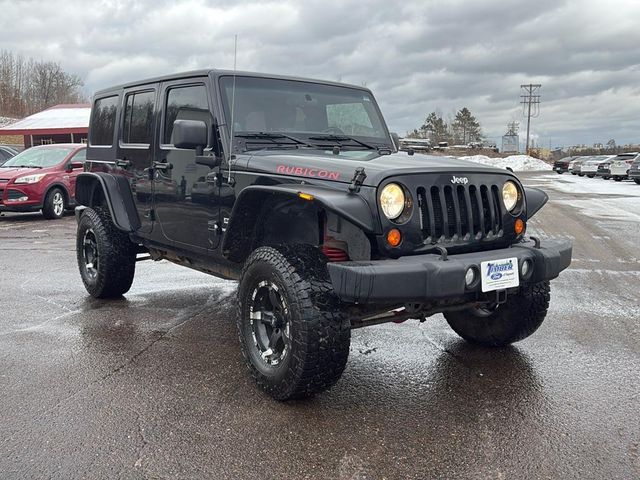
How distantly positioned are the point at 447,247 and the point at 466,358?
1.27 meters

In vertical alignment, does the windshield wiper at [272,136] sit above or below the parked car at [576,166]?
above

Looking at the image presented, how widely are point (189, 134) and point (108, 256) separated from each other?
7.05 feet

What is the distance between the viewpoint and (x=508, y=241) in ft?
12.2

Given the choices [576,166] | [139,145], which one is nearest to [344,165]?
[139,145]

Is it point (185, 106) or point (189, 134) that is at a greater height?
point (185, 106)

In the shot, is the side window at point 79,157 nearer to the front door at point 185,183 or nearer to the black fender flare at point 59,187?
the black fender flare at point 59,187

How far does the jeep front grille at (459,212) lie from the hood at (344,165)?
0.12 m

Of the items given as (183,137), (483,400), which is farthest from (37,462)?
(483,400)

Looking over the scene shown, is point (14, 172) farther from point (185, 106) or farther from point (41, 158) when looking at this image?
point (185, 106)

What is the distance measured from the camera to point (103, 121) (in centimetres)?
603

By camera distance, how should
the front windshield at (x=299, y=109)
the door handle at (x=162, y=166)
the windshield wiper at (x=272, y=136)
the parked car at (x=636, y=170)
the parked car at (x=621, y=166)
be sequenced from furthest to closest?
the parked car at (x=621, y=166) < the parked car at (x=636, y=170) < the door handle at (x=162, y=166) < the front windshield at (x=299, y=109) < the windshield wiper at (x=272, y=136)

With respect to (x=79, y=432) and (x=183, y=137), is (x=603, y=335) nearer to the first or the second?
(x=183, y=137)

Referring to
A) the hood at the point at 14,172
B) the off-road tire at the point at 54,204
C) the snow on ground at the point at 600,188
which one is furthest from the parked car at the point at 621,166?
the hood at the point at 14,172

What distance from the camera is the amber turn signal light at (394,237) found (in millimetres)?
3217
